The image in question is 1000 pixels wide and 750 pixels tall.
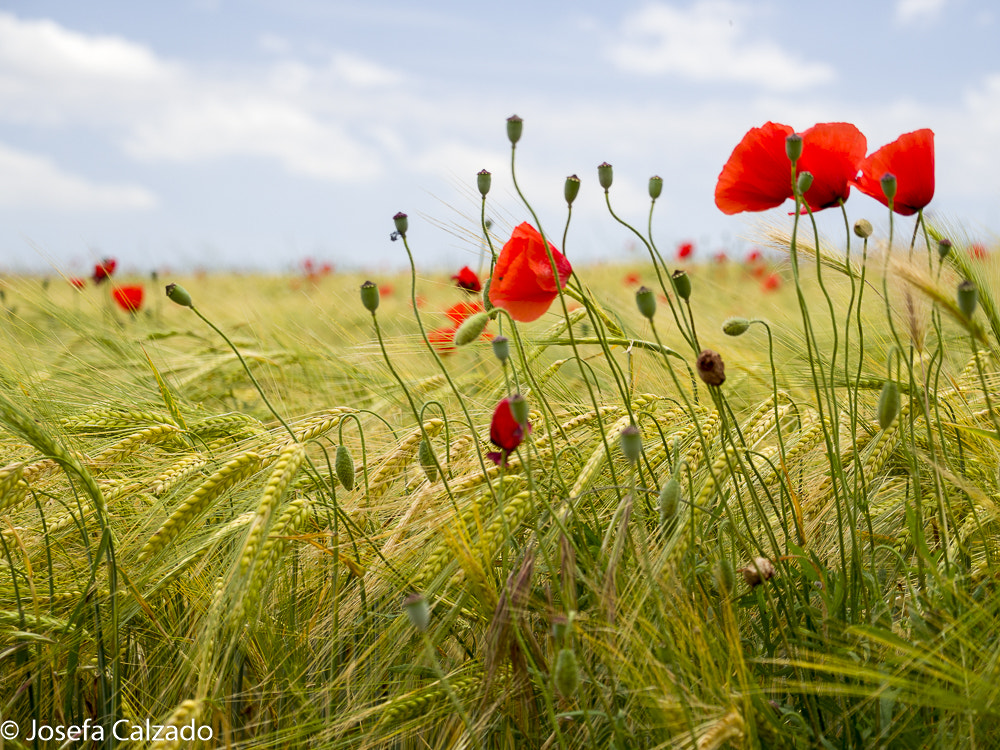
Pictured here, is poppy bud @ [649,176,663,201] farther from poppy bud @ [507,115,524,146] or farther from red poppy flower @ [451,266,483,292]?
red poppy flower @ [451,266,483,292]

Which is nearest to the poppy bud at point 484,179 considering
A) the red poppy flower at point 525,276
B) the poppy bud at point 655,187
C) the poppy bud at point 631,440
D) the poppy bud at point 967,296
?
the red poppy flower at point 525,276

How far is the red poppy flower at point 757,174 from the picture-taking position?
1.07m

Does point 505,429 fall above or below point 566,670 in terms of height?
above

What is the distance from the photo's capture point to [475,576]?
2.91 ft

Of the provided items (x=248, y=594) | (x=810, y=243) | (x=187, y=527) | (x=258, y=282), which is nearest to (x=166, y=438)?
(x=187, y=527)

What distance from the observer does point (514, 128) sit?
1.03m

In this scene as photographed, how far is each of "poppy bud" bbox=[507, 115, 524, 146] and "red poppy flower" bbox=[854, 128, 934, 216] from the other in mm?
479

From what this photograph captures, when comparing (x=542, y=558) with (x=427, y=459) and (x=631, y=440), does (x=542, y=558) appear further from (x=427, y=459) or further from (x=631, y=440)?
(x=631, y=440)

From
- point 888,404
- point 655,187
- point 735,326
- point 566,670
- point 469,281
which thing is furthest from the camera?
point 469,281

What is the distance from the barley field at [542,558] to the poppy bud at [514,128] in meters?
0.13

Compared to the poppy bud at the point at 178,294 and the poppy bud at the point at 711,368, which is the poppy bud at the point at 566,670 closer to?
the poppy bud at the point at 711,368

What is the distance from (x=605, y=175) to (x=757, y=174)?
23 centimetres

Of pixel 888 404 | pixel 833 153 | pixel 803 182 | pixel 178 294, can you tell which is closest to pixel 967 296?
pixel 888 404

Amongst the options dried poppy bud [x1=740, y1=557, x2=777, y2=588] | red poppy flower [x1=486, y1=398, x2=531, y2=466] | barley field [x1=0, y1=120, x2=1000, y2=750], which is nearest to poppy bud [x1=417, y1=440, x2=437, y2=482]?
barley field [x1=0, y1=120, x2=1000, y2=750]
